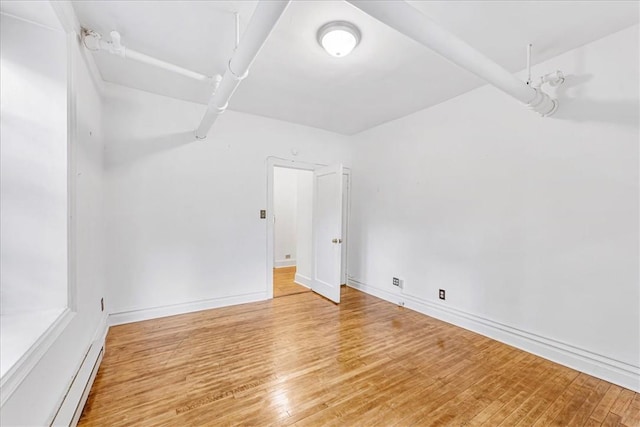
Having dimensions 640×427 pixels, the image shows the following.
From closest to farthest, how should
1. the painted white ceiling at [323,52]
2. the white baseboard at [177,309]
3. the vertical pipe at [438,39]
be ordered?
the vertical pipe at [438,39], the painted white ceiling at [323,52], the white baseboard at [177,309]

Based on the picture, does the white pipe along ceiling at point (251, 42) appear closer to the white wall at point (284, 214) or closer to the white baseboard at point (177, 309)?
the white baseboard at point (177, 309)

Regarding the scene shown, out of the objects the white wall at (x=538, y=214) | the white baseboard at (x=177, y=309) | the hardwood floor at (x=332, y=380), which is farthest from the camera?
the white baseboard at (x=177, y=309)

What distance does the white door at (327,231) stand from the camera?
3.69 m

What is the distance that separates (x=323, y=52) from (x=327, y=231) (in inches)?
93.5

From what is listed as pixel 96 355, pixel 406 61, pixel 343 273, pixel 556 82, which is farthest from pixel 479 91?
pixel 96 355

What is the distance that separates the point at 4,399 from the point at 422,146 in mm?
3836

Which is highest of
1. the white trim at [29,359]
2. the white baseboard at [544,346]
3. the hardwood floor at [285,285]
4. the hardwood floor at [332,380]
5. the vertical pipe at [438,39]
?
the vertical pipe at [438,39]

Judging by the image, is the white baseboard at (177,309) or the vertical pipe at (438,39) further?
the white baseboard at (177,309)

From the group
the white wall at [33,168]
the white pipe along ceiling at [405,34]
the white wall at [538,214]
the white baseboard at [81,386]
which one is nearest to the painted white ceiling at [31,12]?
the white wall at [33,168]

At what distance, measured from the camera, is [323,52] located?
2.24m

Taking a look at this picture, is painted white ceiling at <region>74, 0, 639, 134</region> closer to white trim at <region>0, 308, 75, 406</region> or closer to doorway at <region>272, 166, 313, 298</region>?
doorway at <region>272, 166, 313, 298</region>

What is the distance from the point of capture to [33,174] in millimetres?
1516

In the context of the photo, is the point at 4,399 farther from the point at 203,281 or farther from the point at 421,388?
the point at 203,281

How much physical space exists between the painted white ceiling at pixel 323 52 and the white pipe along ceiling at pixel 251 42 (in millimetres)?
421
